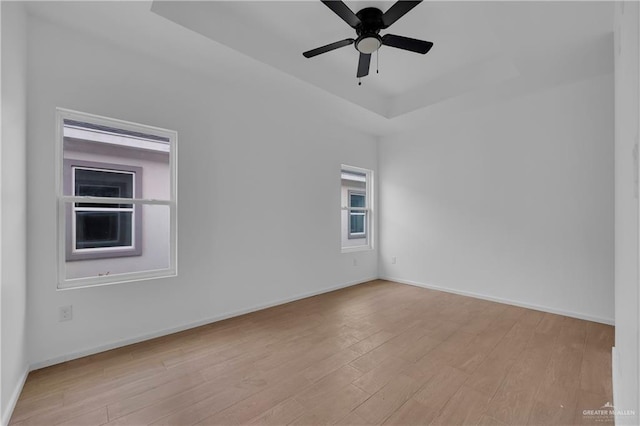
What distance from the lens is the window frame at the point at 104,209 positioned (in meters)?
2.39

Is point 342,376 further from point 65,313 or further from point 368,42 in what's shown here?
point 368,42

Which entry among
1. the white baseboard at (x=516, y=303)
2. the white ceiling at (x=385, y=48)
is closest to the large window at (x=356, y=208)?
the white baseboard at (x=516, y=303)

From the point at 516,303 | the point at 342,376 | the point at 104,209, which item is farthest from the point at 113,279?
the point at 516,303

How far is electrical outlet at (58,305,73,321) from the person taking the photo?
2.25m

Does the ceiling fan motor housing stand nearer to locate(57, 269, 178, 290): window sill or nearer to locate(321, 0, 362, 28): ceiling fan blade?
locate(321, 0, 362, 28): ceiling fan blade

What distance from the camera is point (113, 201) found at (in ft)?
8.45

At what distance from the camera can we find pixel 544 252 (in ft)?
11.7

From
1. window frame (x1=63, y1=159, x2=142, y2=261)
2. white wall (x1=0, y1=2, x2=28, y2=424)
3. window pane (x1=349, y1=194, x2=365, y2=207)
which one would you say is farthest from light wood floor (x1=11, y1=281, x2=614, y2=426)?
window pane (x1=349, y1=194, x2=365, y2=207)

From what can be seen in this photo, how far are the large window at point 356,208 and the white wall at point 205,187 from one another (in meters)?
0.38

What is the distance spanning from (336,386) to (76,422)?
5.13ft

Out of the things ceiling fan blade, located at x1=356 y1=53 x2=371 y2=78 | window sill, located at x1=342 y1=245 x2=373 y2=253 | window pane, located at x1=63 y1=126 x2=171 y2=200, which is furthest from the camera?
window sill, located at x1=342 y1=245 x2=373 y2=253

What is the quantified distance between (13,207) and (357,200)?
4433 millimetres

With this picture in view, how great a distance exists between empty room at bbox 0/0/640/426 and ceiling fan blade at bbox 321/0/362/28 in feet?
0.10

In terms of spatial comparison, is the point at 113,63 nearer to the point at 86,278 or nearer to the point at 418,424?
the point at 86,278
